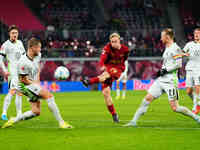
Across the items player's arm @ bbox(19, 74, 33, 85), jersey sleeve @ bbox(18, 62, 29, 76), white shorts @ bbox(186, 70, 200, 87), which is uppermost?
jersey sleeve @ bbox(18, 62, 29, 76)

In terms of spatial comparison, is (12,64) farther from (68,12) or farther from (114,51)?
(68,12)

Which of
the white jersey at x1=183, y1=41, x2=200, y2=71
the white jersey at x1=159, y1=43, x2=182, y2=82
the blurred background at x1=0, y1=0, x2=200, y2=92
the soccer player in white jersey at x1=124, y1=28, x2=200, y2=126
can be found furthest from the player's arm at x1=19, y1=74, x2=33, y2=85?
the blurred background at x1=0, y1=0, x2=200, y2=92

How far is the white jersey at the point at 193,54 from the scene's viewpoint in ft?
49.5

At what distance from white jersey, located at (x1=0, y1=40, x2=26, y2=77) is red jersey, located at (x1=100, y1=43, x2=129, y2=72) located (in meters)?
2.52

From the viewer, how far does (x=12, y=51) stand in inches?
533

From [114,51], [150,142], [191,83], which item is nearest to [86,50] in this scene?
[191,83]

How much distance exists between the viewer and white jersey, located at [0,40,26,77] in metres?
13.5

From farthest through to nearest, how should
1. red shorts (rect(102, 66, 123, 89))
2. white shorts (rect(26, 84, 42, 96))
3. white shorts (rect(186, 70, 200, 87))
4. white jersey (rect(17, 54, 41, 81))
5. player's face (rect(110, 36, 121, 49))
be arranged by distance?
white shorts (rect(186, 70, 200, 87)) → red shorts (rect(102, 66, 123, 89)) → player's face (rect(110, 36, 121, 49)) → white shorts (rect(26, 84, 42, 96)) → white jersey (rect(17, 54, 41, 81))

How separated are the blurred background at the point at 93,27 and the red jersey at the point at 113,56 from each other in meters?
24.0

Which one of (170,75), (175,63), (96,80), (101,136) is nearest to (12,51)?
(96,80)

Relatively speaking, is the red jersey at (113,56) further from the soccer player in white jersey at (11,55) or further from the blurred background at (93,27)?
the blurred background at (93,27)

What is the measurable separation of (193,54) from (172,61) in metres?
4.91

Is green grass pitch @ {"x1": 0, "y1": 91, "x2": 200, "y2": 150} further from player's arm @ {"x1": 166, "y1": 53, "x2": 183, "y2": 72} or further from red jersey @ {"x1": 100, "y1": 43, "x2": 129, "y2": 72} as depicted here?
red jersey @ {"x1": 100, "y1": 43, "x2": 129, "y2": 72}

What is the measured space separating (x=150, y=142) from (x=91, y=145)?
1.05 meters
